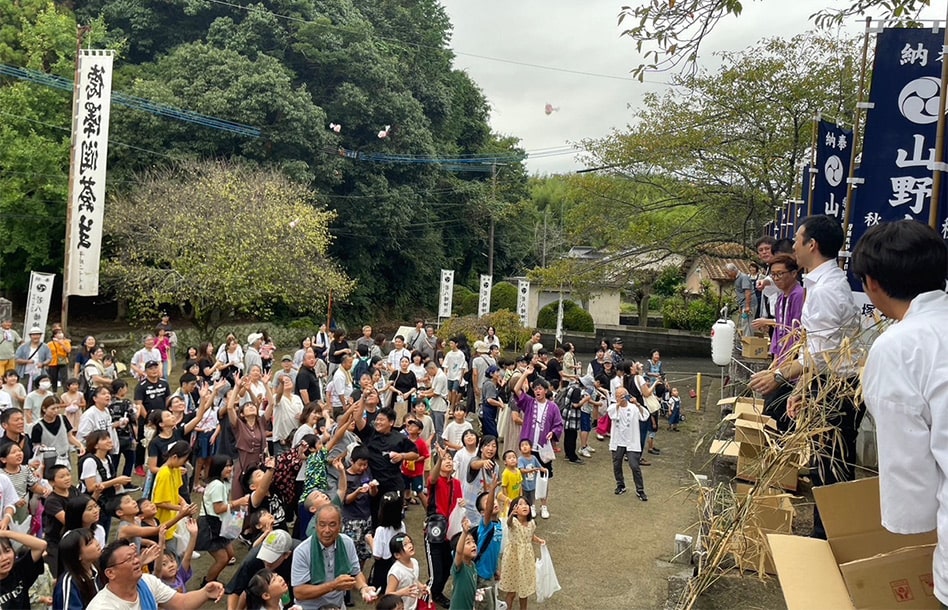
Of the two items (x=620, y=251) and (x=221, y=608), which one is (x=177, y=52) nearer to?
(x=620, y=251)

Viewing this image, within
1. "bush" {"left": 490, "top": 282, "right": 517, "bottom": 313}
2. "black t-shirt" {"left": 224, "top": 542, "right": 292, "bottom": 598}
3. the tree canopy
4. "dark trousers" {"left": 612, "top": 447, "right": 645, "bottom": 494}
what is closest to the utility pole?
the tree canopy

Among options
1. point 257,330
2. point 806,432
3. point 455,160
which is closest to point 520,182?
point 455,160

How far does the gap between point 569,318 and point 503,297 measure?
3064mm

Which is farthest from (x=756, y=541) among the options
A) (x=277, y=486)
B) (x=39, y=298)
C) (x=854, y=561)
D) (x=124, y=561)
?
(x=39, y=298)

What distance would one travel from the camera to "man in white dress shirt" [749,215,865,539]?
3.32 m

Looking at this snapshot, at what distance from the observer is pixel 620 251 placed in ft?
59.2

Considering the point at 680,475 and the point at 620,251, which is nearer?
the point at 680,475

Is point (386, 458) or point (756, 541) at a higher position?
→ point (756, 541)

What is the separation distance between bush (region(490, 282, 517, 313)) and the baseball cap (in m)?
22.7

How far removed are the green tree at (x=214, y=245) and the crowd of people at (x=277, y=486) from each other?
602 centimetres

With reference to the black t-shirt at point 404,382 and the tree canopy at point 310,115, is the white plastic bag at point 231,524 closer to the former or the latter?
the black t-shirt at point 404,382

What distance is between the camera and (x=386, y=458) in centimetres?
671

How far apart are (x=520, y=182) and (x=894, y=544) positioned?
108ft

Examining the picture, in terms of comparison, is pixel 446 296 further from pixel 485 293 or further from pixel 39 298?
pixel 39 298
